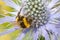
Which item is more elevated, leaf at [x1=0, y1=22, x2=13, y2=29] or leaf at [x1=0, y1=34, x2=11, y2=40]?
leaf at [x1=0, y1=22, x2=13, y2=29]

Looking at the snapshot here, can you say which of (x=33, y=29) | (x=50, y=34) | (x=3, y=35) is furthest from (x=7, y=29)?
(x=50, y=34)

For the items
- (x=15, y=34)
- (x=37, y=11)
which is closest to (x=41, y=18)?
(x=37, y=11)

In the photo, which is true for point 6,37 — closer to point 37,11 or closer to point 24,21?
point 24,21

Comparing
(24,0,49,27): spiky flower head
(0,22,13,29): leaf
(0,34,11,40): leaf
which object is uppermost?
(24,0,49,27): spiky flower head

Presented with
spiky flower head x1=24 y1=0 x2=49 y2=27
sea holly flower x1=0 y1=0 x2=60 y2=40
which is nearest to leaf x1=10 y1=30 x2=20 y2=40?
sea holly flower x1=0 y1=0 x2=60 y2=40

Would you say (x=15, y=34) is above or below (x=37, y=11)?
below

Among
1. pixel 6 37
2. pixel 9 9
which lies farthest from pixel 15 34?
pixel 9 9

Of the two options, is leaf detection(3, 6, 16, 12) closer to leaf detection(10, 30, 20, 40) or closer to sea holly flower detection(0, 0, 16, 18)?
sea holly flower detection(0, 0, 16, 18)

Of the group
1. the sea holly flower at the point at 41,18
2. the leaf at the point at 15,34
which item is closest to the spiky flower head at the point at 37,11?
the sea holly flower at the point at 41,18

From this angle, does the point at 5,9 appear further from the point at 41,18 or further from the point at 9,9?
the point at 41,18

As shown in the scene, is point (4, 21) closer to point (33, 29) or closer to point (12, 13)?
point (12, 13)
